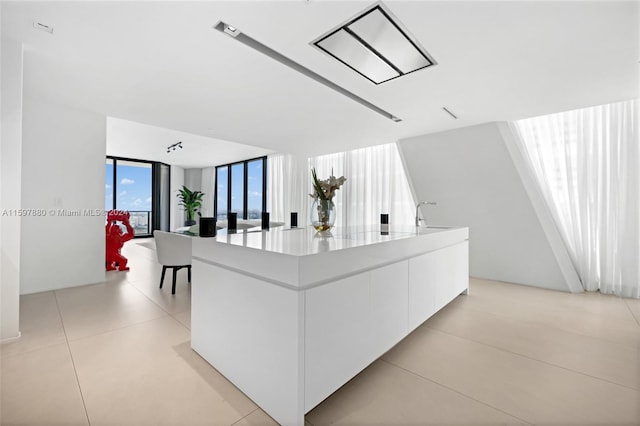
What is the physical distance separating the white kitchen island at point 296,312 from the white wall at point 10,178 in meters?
1.64

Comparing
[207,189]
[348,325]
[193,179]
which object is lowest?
[348,325]

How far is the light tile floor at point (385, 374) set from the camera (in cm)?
149

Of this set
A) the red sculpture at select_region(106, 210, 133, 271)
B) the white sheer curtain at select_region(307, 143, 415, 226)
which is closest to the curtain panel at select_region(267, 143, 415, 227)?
the white sheer curtain at select_region(307, 143, 415, 226)

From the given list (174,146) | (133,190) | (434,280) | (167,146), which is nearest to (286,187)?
(174,146)

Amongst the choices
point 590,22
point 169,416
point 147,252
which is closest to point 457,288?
point 590,22

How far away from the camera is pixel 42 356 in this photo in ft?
6.73

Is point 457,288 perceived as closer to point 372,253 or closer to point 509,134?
point 372,253

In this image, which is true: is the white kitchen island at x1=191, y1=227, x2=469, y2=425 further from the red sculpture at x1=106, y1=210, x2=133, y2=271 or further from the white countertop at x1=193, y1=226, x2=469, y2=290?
the red sculpture at x1=106, y1=210, x2=133, y2=271

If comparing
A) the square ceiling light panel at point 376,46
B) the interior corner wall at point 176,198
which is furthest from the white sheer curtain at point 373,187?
the interior corner wall at point 176,198

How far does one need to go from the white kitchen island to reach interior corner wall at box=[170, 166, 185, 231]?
963cm

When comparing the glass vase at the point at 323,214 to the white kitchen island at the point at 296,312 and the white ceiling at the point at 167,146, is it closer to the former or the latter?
the white kitchen island at the point at 296,312

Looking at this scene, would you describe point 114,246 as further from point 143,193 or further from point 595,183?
point 595,183

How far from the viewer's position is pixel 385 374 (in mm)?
1869

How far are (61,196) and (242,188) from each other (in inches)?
218
